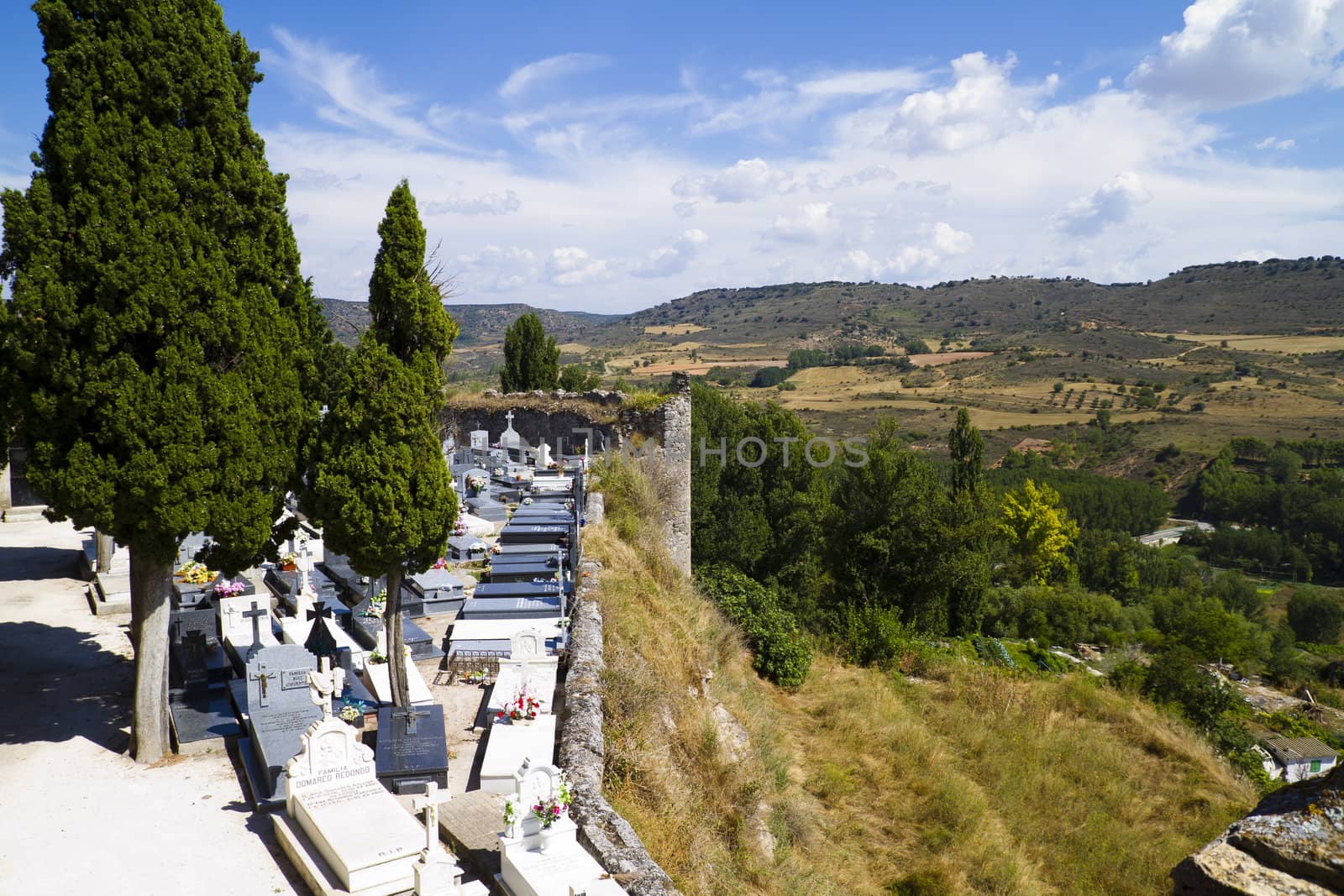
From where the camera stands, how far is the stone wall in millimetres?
4922

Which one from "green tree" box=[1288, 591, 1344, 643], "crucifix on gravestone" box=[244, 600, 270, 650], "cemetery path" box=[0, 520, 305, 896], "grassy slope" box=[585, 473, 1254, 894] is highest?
"crucifix on gravestone" box=[244, 600, 270, 650]

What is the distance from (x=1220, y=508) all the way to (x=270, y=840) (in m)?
83.4

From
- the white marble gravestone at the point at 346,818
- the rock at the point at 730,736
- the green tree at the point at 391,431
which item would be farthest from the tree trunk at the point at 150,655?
the rock at the point at 730,736

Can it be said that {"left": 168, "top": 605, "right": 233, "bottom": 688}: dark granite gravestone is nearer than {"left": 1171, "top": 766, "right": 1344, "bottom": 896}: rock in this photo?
No

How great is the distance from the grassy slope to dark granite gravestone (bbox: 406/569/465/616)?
6.87 ft

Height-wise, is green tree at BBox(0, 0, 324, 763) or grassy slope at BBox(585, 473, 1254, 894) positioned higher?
green tree at BBox(0, 0, 324, 763)

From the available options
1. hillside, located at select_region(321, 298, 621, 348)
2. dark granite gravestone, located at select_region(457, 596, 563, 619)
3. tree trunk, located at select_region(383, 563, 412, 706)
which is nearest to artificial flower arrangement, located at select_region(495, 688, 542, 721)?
tree trunk, located at select_region(383, 563, 412, 706)

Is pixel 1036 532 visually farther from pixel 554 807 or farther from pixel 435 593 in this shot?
pixel 554 807

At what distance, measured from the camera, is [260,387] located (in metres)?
6.75

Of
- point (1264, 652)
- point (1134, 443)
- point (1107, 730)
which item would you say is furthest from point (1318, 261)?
point (1107, 730)

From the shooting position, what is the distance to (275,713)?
23.3 ft

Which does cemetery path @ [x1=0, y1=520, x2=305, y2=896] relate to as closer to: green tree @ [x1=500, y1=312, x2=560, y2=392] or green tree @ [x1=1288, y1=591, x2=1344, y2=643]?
green tree @ [x1=500, y1=312, x2=560, y2=392]

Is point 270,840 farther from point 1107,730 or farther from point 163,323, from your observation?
point 1107,730

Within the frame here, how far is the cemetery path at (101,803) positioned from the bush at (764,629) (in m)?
10.7
